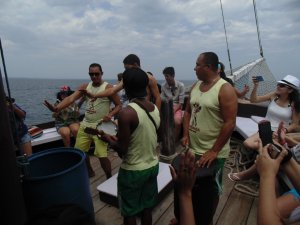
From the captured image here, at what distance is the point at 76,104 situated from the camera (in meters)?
5.10

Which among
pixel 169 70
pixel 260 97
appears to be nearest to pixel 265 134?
pixel 260 97

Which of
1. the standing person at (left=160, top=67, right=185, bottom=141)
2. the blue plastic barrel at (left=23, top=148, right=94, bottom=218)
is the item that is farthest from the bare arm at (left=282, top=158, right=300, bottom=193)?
the standing person at (left=160, top=67, right=185, bottom=141)

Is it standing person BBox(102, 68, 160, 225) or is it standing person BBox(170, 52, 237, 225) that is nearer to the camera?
standing person BBox(102, 68, 160, 225)

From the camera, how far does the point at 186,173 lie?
1128 mm

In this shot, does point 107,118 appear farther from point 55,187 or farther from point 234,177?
point 234,177

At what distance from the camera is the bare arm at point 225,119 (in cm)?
225

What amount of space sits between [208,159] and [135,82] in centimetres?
103

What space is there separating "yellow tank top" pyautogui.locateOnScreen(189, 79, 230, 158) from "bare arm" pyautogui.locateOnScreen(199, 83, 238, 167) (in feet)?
0.20

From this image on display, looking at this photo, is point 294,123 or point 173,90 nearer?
point 294,123

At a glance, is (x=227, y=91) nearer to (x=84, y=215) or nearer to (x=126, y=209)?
(x=126, y=209)

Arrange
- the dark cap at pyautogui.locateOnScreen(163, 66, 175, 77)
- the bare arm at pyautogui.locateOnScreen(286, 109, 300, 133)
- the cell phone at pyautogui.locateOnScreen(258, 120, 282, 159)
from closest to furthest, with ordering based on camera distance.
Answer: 1. the cell phone at pyautogui.locateOnScreen(258, 120, 282, 159)
2. the bare arm at pyautogui.locateOnScreen(286, 109, 300, 133)
3. the dark cap at pyautogui.locateOnScreen(163, 66, 175, 77)

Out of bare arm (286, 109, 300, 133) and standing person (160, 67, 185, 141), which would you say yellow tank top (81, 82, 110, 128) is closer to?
standing person (160, 67, 185, 141)

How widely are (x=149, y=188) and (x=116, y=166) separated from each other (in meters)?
2.42

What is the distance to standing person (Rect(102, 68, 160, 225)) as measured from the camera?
2.01 m
